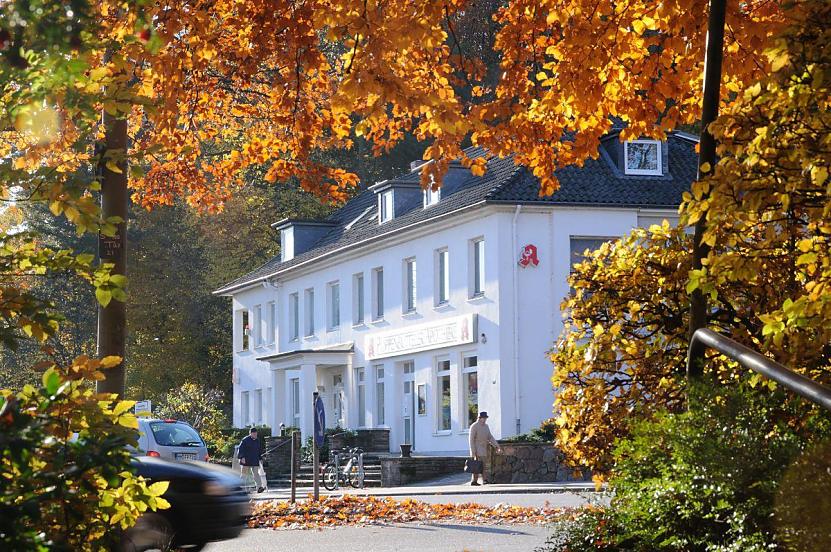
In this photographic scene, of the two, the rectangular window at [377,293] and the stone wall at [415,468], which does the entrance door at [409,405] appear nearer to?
the rectangular window at [377,293]

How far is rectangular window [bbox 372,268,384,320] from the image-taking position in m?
46.1

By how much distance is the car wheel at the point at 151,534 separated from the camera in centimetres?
1241

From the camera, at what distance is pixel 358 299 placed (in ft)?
156

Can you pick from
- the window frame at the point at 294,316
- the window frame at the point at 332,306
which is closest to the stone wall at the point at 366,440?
the window frame at the point at 332,306

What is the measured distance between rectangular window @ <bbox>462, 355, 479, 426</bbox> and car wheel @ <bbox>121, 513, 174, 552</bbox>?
2653 centimetres

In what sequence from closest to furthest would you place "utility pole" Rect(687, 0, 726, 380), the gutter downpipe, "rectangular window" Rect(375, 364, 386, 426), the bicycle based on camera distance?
"utility pole" Rect(687, 0, 726, 380), the bicycle, the gutter downpipe, "rectangular window" Rect(375, 364, 386, 426)

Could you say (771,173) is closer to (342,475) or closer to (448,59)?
(448,59)

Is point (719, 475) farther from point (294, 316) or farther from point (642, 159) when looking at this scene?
point (294, 316)

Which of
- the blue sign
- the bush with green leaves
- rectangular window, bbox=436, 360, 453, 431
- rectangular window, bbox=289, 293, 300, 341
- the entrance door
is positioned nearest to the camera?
the bush with green leaves

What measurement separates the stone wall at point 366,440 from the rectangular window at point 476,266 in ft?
22.0

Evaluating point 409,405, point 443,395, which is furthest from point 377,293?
point 443,395

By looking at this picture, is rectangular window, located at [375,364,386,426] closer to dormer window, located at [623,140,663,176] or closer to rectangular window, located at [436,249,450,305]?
rectangular window, located at [436,249,450,305]

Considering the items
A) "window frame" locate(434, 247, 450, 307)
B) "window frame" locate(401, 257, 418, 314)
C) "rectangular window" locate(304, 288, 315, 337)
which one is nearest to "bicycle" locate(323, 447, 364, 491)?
"window frame" locate(434, 247, 450, 307)

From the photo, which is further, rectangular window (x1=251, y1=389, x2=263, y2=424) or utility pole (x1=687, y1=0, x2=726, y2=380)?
rectangular window (x1=251, y1=389, x2=263, y2=424)
